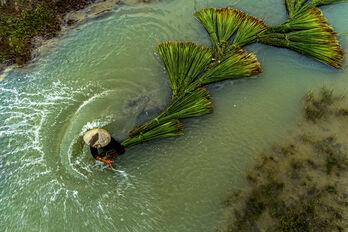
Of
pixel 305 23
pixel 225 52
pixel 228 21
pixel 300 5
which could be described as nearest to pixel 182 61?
pixel 225 52

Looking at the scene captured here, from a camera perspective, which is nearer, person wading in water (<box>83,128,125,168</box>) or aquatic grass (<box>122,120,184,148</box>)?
person wading in water (<box>83,128,125,168</box>)

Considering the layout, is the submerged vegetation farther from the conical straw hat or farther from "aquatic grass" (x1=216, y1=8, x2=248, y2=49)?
the conical straw hat

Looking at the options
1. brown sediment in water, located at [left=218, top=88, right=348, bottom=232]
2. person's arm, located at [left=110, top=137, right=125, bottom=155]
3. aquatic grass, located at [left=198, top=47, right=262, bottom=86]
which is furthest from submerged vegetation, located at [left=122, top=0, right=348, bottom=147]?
brown sediment in water, located at [left=218, top=88, right=348, bottom=232]

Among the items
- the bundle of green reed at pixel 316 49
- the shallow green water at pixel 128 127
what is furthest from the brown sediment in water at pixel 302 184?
the bundle of green reed at pixel 316 49

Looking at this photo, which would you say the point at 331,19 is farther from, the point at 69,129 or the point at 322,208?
the point at 69,129

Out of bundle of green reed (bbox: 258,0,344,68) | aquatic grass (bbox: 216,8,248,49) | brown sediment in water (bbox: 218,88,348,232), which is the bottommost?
brown sediment in water (bbox: 218,88,348,232)
